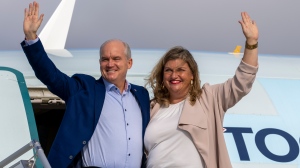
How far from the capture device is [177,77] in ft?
19.7

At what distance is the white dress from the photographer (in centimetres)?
571

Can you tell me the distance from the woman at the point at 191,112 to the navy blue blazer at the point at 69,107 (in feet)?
0.83

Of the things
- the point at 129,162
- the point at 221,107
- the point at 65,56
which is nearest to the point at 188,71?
the point at 221,107

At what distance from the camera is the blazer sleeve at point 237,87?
5867mm

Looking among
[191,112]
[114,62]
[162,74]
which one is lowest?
[191,112]

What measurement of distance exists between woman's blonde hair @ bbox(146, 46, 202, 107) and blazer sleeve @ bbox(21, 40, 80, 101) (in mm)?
880

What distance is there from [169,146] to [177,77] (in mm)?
679

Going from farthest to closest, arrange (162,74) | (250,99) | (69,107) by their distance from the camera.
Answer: (250,99)
(162,74)
(69,107)

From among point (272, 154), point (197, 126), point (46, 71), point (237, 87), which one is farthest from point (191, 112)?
point (272, 154)

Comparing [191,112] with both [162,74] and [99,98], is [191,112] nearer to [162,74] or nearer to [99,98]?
[162,74]

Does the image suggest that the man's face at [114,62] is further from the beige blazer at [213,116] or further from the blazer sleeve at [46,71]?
the beige blazer at [213,116]

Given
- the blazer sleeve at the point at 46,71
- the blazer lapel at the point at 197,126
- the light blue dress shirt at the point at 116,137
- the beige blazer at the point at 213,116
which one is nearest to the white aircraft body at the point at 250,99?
the blazer sleeve at the point at 46,71

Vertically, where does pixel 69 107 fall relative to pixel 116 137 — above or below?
above

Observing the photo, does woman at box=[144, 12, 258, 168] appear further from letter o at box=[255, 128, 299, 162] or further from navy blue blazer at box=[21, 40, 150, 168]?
letter o at box=[255, 128, 299, 162]
